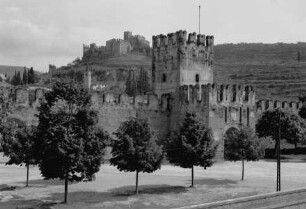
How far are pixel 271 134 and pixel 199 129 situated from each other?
2341 cm

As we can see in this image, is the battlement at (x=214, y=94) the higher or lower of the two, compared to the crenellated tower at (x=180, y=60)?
lower

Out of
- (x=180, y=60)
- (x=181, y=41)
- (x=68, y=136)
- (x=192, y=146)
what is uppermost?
(x=181, y=41)

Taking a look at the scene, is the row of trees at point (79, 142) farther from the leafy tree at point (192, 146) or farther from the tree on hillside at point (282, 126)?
the tree on hillside at point (282, 126)

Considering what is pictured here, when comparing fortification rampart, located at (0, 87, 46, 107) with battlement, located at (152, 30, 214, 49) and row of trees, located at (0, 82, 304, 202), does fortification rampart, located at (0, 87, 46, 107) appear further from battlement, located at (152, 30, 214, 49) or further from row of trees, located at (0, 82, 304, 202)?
battlement, located at (152, 30, 214, 49)

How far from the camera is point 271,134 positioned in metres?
55.4

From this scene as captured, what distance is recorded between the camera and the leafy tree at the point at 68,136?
25.8 meters

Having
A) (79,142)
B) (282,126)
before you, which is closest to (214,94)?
(282,126)

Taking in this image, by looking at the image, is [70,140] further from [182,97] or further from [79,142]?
[182,97]

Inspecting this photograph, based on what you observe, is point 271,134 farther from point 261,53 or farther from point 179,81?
point 261,53

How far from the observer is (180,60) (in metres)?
51.2

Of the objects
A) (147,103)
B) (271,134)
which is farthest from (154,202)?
(271,134)

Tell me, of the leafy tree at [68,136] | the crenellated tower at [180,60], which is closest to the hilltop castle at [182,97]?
the crenellated tower at [180,60]

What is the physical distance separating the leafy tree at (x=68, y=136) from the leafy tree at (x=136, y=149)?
3.34 m

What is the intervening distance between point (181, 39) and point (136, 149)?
76.6 feet
